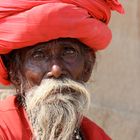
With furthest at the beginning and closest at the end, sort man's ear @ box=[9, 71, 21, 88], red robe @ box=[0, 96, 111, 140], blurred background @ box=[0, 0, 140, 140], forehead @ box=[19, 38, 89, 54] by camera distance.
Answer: blurred background @ box=[0, 0, 140, 140]
man's ear @ box=[9, 71, 21, 88]
forehead @ box=[19, 38, 89, 54]
red robe @ box=[0, 96, 111, 140]

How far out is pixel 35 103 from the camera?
515 cm

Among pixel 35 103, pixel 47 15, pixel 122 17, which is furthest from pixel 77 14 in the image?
pixel 122 17

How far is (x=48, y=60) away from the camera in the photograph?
16.8 feet

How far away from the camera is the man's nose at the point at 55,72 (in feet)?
16.6

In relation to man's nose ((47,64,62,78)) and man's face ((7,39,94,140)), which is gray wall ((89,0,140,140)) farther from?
man's nose ((47,64,62,78))

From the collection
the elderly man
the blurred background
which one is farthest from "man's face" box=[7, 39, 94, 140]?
the blurred background

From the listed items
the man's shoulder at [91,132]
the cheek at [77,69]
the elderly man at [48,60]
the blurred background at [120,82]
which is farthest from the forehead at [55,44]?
the blurred background at [120,82]

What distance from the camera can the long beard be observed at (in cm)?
507

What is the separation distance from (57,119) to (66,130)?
0.08 meters

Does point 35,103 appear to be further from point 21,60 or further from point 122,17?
point 122,17

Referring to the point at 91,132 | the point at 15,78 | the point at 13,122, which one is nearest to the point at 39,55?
the point at 15,78

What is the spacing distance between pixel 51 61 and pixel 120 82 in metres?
2.20

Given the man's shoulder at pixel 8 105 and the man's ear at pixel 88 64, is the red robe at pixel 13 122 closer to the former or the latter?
the man's shoulder at pixel 8 105

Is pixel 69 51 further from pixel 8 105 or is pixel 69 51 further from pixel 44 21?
pixel 8 105
